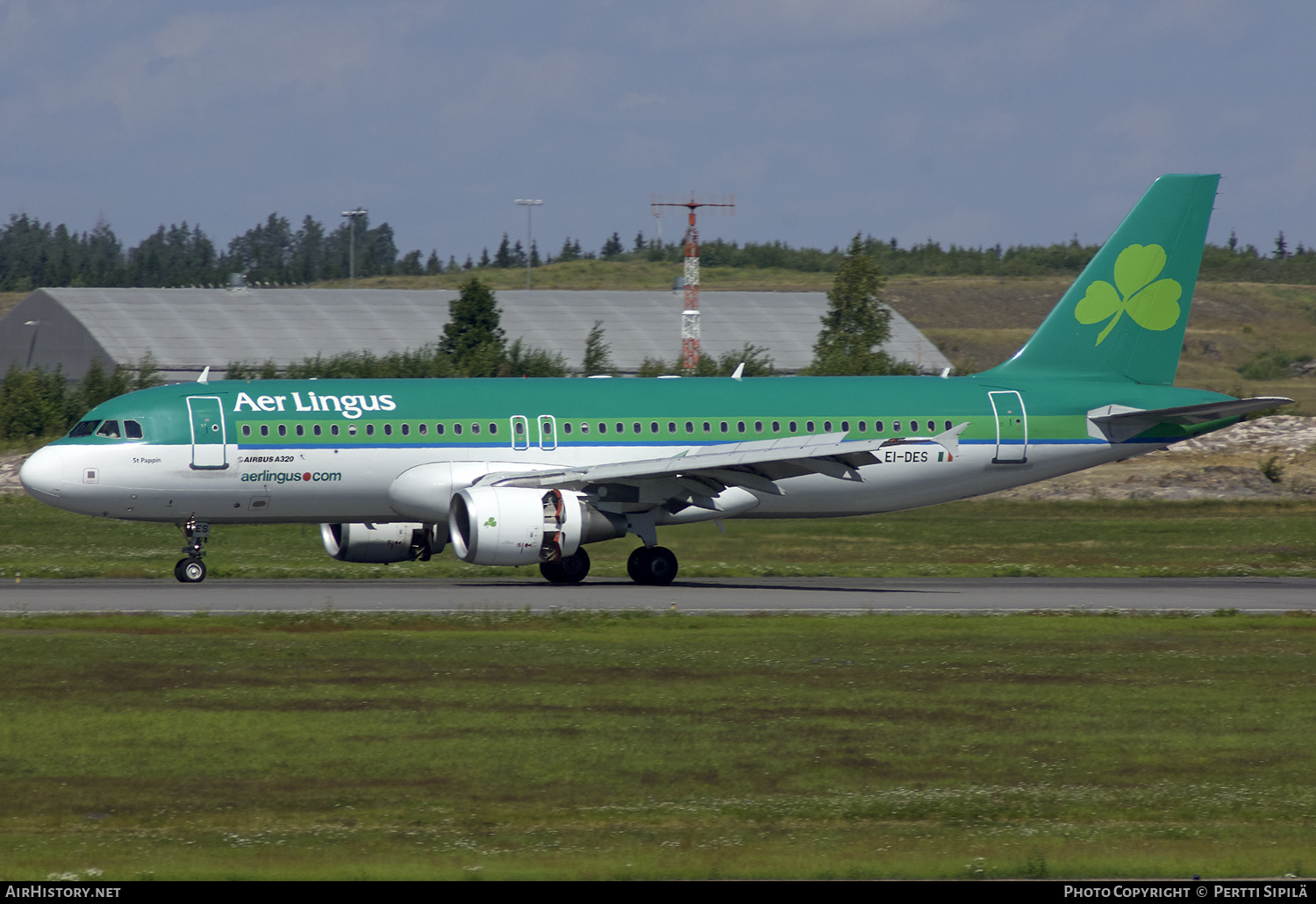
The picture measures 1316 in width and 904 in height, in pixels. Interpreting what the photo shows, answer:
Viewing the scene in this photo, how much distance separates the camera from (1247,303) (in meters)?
163

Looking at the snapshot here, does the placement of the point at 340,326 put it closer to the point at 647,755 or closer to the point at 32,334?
Answer: the point at 32,334

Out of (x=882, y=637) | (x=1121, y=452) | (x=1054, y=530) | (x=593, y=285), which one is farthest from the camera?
(x=593, y=285)

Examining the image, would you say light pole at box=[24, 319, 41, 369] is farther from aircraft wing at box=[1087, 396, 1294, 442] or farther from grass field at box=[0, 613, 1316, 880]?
aircraft wing at box=[1087, 396, 1294, 442]

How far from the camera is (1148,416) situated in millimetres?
35844

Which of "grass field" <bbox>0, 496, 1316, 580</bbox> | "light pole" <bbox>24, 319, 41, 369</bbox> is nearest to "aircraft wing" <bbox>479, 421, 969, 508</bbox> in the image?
"grass field" <bbox>0, 496, 1316, 580</bbox>

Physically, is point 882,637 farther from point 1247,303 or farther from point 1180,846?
point 1247,303

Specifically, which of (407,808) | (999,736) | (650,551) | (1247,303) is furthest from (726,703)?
(1247,303)

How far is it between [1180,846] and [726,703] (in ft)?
23.0

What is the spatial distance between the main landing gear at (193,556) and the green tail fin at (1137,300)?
19.3 m

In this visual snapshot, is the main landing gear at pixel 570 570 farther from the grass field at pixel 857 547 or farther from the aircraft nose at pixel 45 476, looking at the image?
the aircraft nose at pixel 45 476

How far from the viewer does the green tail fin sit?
3794 centimetres

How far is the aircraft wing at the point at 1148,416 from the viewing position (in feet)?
115

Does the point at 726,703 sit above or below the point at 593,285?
below

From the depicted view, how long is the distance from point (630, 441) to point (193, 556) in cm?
991
